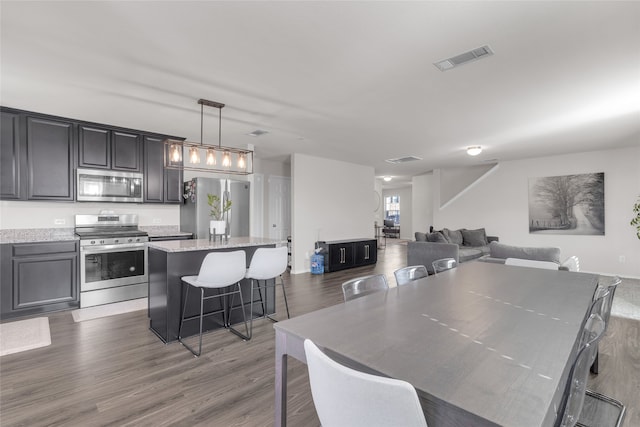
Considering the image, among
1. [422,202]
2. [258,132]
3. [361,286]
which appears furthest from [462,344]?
[422,202]

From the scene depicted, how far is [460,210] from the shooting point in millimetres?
8406

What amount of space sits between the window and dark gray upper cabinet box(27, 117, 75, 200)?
13.0 m

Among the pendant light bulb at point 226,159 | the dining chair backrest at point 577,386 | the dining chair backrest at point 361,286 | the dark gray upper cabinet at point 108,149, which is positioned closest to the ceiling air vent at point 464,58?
the dining chair backrest at point 361,286

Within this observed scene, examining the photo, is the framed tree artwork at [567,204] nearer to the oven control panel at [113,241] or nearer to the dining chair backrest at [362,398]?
the dining chair backrest at [362,398]

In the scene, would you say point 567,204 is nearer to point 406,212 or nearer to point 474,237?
point 474,237

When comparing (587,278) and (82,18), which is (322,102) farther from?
(587,278)

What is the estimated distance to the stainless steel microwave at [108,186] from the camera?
4281 mm

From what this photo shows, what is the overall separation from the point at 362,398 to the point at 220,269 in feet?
7.40

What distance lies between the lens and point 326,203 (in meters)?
7.11

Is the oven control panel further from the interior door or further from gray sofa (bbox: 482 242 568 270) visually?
gray sofa (bbox: 482 242 568 270)

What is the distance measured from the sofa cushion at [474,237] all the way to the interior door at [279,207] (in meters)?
4.38

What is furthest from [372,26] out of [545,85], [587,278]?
[587,278]

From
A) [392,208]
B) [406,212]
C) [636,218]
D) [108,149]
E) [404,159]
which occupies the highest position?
[404,159]

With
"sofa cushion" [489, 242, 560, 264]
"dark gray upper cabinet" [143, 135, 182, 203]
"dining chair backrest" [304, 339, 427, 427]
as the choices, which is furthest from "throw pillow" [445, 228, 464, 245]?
"dining chair backrest" [304, 339, 427, 427]
